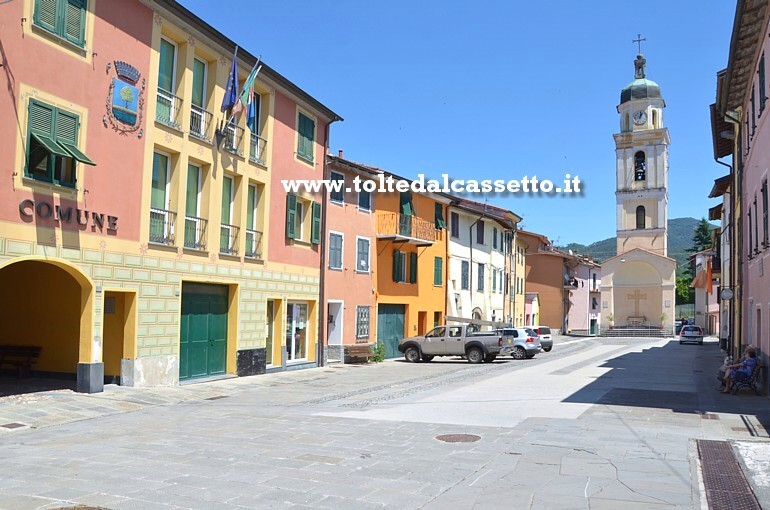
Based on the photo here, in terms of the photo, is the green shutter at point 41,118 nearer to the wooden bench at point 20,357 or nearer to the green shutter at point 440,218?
the wooden bench at point 20,357

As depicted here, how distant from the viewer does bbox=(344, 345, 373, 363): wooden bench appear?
2581 cm

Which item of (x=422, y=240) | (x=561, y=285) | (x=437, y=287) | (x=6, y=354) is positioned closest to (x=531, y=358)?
(x=437, y=287)

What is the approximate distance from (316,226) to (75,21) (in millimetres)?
11402

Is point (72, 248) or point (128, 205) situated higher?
point (128, 205)

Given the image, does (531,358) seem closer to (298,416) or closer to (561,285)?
(298,416)

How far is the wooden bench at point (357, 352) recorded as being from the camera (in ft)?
84.7

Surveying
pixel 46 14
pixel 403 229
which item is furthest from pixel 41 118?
pixel 403 229

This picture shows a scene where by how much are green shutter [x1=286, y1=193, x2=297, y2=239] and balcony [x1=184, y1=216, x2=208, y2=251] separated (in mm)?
4207

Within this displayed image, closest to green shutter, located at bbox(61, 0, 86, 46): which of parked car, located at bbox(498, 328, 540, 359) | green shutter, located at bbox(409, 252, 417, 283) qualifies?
green shutter, located at bbox(409, 252, 417, 283)

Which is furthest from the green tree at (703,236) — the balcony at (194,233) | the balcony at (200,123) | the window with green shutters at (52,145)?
the window with green shutters at (52,145)

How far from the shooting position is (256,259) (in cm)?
2050

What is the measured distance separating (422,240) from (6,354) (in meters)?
18.1

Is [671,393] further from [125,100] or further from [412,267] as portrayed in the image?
[412,267]

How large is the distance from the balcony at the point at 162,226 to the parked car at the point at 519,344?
734 inches
